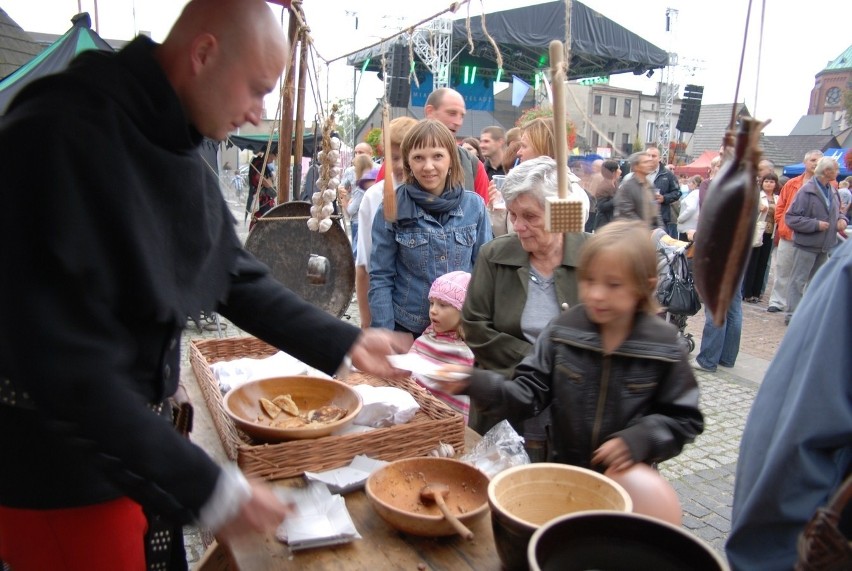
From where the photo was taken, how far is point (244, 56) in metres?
1.05

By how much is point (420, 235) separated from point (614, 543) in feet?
6.24

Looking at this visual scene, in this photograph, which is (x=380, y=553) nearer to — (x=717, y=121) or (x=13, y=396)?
(x=13, y=396)

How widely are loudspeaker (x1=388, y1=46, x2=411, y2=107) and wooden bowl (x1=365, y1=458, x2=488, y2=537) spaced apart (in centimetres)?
265

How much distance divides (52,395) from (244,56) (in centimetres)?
59

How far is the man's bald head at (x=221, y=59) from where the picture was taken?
3.45 feet

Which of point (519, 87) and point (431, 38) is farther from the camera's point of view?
point (519, 87)

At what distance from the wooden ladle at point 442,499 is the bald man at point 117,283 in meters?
0.36

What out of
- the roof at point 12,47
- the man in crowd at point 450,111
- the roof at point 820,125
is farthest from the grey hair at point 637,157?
the roof at point 820,125

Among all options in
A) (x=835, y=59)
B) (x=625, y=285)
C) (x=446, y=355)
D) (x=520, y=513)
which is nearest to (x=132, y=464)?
(x=520, y=513)

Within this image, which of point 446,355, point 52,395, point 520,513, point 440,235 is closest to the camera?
point 52,395

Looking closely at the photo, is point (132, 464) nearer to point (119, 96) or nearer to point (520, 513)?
point (119, 96)

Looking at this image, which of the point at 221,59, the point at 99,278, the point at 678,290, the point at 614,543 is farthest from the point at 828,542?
the point at 678,290

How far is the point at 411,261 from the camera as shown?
276 centimetres

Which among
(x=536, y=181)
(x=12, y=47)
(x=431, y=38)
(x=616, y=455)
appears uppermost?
(x=12, y=47)
